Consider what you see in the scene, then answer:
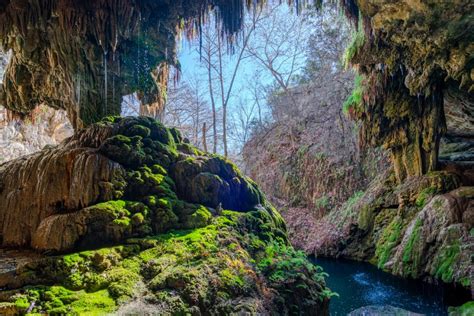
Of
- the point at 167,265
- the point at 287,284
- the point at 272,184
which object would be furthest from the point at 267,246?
the point at 272,184

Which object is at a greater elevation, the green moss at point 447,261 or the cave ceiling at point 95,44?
the cave ceiling at point 95,44

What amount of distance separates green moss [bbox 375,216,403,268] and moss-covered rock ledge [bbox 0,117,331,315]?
5.35 meters

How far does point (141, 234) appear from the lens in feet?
12.3

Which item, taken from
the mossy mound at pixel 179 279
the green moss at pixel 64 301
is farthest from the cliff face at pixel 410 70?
the green moss at pixel 64 301

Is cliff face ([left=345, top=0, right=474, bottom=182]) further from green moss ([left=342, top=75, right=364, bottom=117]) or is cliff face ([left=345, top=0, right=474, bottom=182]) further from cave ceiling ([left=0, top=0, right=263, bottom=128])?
cave ceiling ([left=0, top=0, right=263, bottom=128])

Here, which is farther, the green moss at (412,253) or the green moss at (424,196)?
the green moss at (424,196)

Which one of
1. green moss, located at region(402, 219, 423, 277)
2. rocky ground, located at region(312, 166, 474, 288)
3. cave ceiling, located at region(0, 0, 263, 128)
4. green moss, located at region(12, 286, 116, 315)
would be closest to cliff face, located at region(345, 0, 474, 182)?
rocky ground, located at region(312, 166, 474, 288)

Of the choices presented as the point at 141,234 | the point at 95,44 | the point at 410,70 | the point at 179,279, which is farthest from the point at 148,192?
the point at 410,70

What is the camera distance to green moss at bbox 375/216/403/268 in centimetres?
882

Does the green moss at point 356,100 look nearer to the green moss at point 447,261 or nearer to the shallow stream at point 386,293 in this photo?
the green moss at point 447,261

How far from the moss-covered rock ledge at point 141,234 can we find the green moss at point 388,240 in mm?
5348

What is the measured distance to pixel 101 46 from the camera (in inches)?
249

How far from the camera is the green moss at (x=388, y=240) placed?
28.9ft

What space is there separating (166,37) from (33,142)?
30.8 feet
